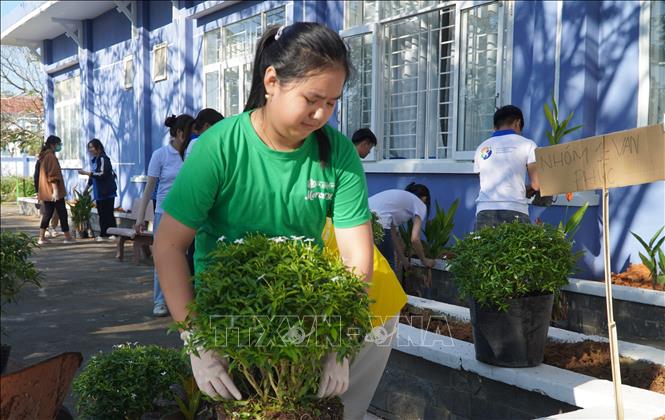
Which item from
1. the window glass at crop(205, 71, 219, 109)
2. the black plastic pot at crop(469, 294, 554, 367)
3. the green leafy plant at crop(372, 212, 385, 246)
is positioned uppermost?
the window glass at crop(205, 71, 219, 109)

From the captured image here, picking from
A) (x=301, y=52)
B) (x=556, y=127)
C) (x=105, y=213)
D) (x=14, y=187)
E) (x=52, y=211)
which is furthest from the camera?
(x=14, y=187)

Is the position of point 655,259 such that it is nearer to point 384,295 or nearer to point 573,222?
point 573,222

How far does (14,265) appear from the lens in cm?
220

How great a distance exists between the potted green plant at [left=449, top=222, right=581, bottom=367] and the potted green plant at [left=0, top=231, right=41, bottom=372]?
258 centimetres

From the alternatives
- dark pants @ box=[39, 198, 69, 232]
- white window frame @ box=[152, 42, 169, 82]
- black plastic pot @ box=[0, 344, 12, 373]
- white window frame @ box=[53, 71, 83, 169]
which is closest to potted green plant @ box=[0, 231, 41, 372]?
black plastic pot @ box=[0, 344, 12, 373]

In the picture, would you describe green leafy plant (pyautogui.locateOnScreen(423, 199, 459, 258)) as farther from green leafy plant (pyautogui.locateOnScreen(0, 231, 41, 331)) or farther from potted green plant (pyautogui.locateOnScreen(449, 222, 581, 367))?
green leafy plant (pyautogui.locateOnScreen(0, 231, 41, 331))

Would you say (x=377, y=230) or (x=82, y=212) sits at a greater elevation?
(x=377, y=230)

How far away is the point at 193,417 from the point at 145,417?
0.69ft

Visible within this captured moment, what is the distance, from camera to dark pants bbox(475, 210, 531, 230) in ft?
18.7

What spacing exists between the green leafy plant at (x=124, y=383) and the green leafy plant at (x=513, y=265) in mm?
1797

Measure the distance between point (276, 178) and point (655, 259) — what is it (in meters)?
4.84

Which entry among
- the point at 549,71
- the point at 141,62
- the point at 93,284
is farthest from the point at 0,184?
the point at 549,71

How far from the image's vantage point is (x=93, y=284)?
8961 mm

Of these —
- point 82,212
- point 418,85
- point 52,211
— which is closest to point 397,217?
point 418,85
